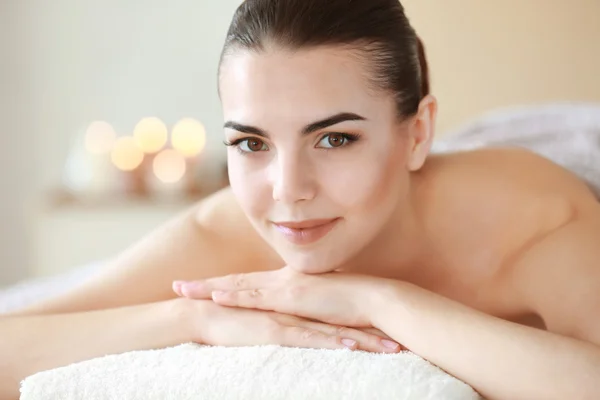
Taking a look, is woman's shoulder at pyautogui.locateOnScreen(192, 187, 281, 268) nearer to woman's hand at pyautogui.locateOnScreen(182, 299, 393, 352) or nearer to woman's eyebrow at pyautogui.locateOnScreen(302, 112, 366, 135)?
woman's hand at pyautogui.locateOnScreen(182, 299, 393, 352)

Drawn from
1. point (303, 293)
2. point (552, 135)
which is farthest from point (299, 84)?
point (552, 135)

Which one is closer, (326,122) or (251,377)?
(251,377)

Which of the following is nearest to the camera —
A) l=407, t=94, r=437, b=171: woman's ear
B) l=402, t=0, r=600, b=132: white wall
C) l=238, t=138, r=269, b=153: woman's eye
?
l=238, t=138, r=269, b=153: woman's eye

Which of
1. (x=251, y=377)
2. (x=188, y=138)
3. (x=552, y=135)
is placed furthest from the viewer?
(x=188, y=138)

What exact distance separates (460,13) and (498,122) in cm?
92

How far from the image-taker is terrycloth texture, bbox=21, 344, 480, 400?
0.74 metres

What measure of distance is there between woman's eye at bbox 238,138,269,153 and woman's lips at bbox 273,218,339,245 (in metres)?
0.10

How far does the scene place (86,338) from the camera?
98 centimetres

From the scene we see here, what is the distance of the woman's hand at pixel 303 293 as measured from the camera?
951mm

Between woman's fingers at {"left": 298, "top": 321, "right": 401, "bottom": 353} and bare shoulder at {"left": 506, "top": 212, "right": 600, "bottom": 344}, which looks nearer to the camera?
woman's fingers at {"left": 298, "top": 321, "right": 401, "bottom": 353}

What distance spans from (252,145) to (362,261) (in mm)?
328

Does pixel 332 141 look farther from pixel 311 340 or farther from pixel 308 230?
pixel 311 340

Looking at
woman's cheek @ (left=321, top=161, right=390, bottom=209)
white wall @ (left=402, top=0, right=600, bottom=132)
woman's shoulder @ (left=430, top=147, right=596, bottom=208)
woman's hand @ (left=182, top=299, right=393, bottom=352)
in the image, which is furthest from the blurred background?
woman's hand @ (left=182, top=299, right=393, bottom=352)

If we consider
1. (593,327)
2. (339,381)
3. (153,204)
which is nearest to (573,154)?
(593,327)
